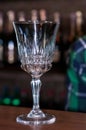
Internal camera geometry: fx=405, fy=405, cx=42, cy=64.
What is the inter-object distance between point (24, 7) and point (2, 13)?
0.13 metres

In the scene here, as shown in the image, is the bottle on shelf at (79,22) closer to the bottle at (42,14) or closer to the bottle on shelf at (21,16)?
the bottle at (42,14)

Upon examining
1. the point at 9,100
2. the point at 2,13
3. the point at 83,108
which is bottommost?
the point at 9,100

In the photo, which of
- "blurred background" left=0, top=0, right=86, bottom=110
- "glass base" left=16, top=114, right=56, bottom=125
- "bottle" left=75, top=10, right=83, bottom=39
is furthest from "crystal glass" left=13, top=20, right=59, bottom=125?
"bottle" left=75, top=10, right=83, bottom=39

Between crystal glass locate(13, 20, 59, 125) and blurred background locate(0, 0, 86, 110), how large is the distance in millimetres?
979

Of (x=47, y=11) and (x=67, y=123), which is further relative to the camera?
(x=47, y=11)

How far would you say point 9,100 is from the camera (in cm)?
178

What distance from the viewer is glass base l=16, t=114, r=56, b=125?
66 cm

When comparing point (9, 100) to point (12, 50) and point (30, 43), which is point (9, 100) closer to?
point (12, 50)

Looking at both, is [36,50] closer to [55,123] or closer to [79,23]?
[55,123]

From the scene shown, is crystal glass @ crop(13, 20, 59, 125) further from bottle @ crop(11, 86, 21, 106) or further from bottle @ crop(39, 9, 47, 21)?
bottle @ crop(39, 9, 47, 21)

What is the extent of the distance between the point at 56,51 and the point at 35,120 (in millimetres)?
1126

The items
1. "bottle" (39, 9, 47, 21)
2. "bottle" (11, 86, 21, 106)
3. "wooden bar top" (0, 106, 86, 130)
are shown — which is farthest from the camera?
"bottle" (39, 9, 47, 21)

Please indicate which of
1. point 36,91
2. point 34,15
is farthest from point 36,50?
point 34,15

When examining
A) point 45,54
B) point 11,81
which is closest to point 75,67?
point 45,54
